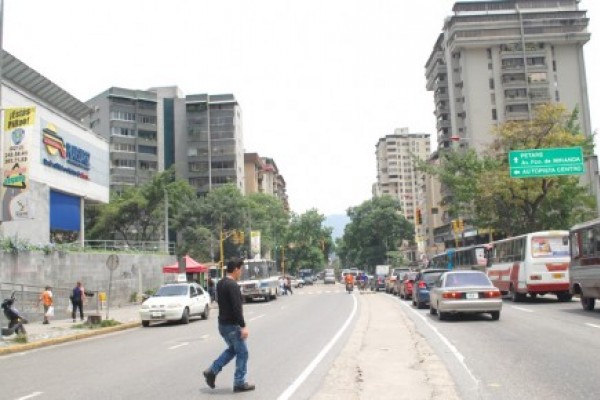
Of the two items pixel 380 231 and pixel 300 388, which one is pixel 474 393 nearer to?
pixel 300 388

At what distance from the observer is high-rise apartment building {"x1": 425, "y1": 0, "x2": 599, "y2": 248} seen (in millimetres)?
90062

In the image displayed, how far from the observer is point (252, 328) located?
65.3ft

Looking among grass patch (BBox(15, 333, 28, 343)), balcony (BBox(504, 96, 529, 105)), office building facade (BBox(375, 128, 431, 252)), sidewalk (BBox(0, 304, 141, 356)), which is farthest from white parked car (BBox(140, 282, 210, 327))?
office building facade (BBox(375, 128, 431, 252))

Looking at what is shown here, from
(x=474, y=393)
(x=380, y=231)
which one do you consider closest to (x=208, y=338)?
(x=474, y=393)

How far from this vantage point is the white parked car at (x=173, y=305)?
77.4 feet

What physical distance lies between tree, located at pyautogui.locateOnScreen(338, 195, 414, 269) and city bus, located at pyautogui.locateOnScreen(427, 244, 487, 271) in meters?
61.0

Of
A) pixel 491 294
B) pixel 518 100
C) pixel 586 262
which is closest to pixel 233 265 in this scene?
pixel 491 294

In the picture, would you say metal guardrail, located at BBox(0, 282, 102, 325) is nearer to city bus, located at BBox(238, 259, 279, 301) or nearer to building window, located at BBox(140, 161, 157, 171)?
city bus, located at BBox(238, 259, 279, 301)

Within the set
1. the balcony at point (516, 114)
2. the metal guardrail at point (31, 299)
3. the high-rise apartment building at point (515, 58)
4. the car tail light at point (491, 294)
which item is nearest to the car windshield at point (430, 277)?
the car tail light at point (491, 294)

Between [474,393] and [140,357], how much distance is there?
8037 millimetres

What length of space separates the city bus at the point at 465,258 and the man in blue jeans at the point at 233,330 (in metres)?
27.3

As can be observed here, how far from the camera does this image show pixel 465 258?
129ft

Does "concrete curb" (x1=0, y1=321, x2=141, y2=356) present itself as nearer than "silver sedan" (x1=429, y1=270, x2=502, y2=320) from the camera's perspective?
Yes

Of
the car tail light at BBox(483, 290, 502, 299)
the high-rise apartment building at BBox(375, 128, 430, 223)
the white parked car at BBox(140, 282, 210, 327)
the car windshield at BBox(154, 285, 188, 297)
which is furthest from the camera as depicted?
the high-rise apartment building at BBox(375, 128, 430, 223)
